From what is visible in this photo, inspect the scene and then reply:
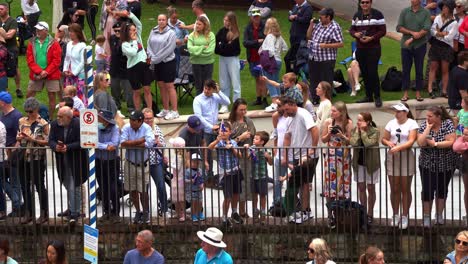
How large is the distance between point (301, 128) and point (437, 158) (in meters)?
1.99

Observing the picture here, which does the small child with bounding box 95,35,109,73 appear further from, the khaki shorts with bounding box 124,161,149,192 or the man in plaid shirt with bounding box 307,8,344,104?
the khaki shorts with bounding box 124,161,149,192

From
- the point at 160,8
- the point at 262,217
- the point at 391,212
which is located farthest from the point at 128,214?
the point at 160,8

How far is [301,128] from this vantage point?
2005cm

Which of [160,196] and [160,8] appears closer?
[160,196]

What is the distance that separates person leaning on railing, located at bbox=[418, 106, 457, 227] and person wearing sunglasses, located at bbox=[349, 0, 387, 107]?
511 centimetres

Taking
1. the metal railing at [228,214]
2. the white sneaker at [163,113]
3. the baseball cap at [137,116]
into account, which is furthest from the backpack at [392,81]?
the baseball cap at [137,116]

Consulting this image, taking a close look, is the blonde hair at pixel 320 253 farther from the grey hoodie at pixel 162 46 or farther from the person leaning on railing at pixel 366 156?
the grey hoodie at pixel 162 46

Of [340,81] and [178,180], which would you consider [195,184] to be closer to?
[178,180]

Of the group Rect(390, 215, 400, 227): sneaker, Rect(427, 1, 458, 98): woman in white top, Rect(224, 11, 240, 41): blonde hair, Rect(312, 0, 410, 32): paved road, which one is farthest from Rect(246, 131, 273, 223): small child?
Rect(312, 0, 410, 32): paved road

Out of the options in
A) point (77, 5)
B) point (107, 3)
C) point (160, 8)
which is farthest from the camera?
point (160, 8)

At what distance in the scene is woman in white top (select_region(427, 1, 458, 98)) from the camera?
2462 cm

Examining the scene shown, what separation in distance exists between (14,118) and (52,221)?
5.04 ft

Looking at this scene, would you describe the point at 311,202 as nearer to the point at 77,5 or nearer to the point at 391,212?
the point at 391,212

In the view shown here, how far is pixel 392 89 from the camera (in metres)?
25.8
